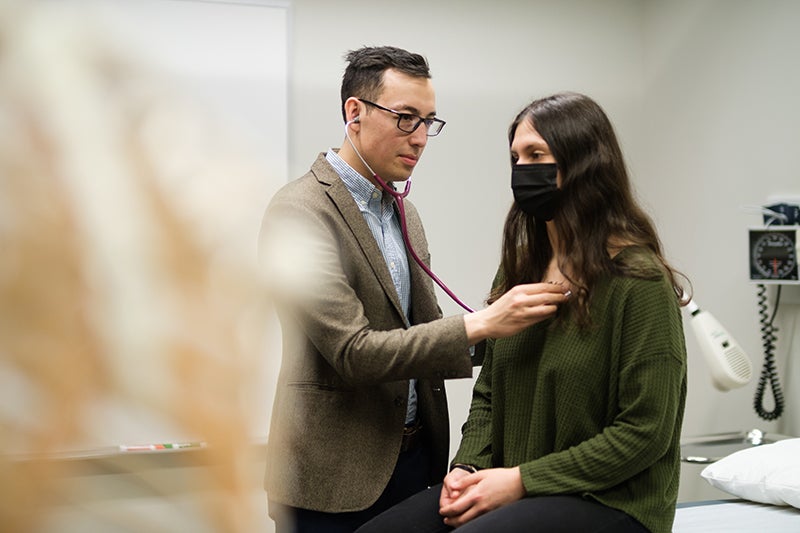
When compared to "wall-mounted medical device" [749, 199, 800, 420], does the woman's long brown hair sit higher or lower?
higher

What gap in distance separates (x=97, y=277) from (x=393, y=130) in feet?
5.33

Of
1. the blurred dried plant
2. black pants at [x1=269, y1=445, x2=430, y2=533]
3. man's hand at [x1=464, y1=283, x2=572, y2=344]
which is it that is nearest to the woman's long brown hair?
man's hand at [x1=464, y1=283, x2=572, y2=344]

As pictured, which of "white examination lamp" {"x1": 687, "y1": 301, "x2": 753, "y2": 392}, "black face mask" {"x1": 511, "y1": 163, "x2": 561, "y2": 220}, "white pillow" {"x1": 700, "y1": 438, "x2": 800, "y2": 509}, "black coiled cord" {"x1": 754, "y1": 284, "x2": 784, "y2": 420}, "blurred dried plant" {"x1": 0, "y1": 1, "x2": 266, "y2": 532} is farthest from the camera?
"black coiled cord" {"x1": 754, "y1": 284, "x2": 784, "y2": 420}

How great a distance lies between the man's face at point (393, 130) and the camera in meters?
1.78

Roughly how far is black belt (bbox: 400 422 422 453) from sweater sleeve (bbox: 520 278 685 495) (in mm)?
325

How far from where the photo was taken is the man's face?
178cm

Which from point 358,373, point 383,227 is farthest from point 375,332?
point 383,227

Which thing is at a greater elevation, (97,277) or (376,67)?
(376,67)

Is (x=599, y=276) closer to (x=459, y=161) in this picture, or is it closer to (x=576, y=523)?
(x=576, y=523)

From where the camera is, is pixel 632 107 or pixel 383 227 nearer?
pixel 383 227

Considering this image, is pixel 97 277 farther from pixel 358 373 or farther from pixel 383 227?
pixel 383 227

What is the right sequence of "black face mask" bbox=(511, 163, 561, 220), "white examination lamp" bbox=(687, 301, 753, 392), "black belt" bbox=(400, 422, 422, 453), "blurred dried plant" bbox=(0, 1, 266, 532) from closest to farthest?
"blurred dried plant" bbox=(0, 1, 266, 532)
"black face mask" bbox=(511, 163, 561, 220)
"black belt" bbox=(400, 422, 422, 453)
"white examination lamp" bbox=(687, 301, 753, 392)

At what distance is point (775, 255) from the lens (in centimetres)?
278

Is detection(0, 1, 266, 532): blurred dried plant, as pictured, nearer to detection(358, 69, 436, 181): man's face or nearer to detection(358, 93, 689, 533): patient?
detection(358, 93, 689, 533): patient
